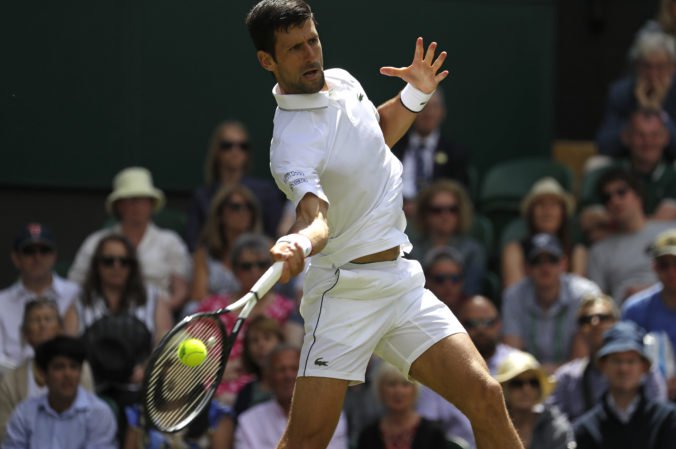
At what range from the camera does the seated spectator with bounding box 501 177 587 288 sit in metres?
9.07

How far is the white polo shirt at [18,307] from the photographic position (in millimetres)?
8234

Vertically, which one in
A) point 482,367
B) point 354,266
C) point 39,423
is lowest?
point 39,423

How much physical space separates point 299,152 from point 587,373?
3255 millimetres

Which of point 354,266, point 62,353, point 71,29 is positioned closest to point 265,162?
point 71,29

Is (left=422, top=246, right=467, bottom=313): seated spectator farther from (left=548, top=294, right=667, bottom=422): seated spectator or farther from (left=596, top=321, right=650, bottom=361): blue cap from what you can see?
(left=596, top=321, right=650, bottom=361): blue cap

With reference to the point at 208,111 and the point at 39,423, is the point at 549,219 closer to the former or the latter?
the point at 208,111

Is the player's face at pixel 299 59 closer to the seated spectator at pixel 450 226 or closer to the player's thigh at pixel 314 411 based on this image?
the player's thigh at pixel 314 411

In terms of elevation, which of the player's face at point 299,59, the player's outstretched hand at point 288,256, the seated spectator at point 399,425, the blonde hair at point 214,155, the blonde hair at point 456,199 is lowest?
the seated spectator at point 399,425

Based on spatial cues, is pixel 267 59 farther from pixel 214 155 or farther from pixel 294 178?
pixel 214 155

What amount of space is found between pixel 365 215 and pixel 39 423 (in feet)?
9.28

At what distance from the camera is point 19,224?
31.1 feet

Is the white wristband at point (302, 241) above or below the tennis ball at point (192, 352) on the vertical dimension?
above

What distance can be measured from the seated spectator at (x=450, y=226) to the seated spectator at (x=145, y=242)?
1387mm

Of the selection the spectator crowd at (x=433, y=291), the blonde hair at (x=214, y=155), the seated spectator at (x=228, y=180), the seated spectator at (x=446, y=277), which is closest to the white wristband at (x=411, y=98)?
the spectator crowd at (x=433, y=291)
